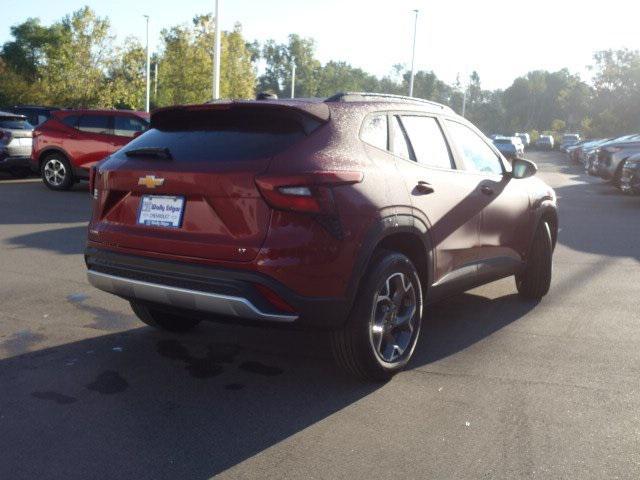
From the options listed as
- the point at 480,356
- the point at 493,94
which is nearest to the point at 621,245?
the point at 480,356

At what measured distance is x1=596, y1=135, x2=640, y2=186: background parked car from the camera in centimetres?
1892

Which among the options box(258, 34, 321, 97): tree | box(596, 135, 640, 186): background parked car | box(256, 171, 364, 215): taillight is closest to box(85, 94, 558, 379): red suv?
box(256, 171, 364, 215): taillight

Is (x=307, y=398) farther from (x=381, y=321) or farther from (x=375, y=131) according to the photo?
(x=375, y=131)

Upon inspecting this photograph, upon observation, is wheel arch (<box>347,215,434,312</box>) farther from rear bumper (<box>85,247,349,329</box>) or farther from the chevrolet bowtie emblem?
the chevrolet bowtie emblem

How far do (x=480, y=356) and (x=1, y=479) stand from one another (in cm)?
307

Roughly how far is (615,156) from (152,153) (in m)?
17.3

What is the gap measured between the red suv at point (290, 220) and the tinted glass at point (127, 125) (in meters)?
10.7

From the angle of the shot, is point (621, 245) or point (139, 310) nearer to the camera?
point (139, 310)

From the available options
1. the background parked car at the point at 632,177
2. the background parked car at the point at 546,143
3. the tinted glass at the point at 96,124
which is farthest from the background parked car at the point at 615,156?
the background parked car at the point at 546,143

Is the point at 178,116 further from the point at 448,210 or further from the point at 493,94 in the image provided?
the point at 493,94

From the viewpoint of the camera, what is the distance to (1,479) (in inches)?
126

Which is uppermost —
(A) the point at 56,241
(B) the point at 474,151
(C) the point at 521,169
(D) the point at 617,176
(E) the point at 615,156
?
(B) the point at 474,151

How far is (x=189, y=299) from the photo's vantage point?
4.03 meters

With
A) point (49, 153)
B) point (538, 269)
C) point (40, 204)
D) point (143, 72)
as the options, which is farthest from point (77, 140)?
point (143, 72)
